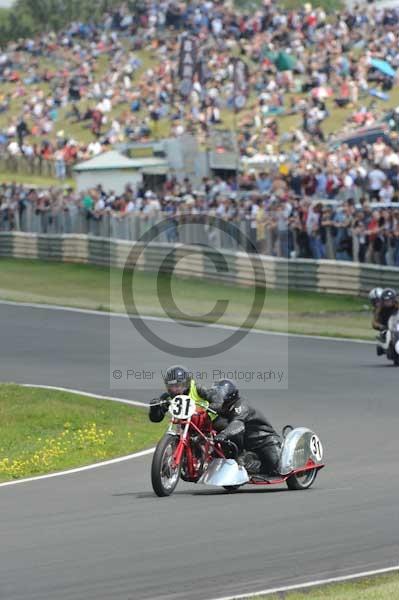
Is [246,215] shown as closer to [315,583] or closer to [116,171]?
[116,171]

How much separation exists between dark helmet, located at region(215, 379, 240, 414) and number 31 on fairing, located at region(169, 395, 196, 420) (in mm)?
299

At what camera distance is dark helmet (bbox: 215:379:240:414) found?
11156mm

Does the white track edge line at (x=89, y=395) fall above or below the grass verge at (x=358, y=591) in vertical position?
below

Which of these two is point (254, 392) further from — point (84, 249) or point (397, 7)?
point (397, 7)

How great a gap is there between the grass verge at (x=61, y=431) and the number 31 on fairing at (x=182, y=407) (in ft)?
8.36

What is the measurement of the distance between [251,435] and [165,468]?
90 cm

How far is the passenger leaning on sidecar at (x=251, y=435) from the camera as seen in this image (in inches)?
444

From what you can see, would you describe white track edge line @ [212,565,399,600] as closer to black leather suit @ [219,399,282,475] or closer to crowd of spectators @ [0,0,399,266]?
black leather suit @ [219,399,282,475]

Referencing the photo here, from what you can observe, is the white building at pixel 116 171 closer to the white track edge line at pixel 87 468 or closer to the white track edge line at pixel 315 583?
the white track edge line at pixel 87 468

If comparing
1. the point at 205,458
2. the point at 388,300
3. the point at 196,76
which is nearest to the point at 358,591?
the point at 205,458

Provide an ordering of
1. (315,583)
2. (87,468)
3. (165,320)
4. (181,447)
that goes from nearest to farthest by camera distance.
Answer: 1. (315,583)
2. (181,447)
3. (87,468)
4. (165,320)

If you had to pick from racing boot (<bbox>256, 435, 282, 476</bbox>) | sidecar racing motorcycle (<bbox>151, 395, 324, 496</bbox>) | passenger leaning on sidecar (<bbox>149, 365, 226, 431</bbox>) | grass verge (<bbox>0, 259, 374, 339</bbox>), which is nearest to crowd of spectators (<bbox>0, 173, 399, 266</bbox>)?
grass verge (<bbox>0, 259, 374, 339</bbox>)

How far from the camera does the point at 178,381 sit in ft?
36.2

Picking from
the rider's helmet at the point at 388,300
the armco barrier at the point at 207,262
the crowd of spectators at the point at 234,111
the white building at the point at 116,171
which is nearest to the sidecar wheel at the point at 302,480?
the rider's helmet at the point at 388,300
